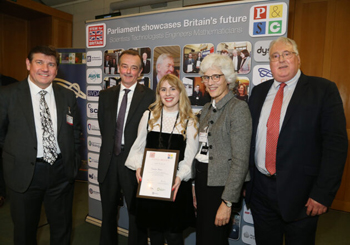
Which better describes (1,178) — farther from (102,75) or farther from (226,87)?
(226,87)

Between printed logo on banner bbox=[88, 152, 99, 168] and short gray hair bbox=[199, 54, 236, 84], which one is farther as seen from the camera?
printed logo on banner bbox=[88, 152, 99, 168]

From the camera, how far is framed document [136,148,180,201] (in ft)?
6.16

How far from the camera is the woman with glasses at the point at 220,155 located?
1678 mm

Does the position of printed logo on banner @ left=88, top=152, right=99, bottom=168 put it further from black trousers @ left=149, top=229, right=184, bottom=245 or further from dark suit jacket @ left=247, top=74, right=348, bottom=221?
dark suit jacket @ left=247, top=74, right=348, bottom=221

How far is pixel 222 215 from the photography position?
5.63 ft

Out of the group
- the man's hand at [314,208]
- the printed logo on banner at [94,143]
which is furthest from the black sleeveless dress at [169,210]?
the printed logo on banner at [94,143]

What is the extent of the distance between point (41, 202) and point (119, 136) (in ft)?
2.98

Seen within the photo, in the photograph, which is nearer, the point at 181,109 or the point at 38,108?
the point at 181,109

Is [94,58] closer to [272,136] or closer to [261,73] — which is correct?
[261,73]

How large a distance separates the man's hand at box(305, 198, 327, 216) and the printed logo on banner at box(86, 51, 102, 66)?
9.38 ft

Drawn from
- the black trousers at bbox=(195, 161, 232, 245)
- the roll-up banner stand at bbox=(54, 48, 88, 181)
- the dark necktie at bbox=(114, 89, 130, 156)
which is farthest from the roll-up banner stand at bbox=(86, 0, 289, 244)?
the roll-up banner stand at bbox=(54, 48, 88, 181)

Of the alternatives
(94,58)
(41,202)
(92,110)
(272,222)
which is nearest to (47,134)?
(41,202)

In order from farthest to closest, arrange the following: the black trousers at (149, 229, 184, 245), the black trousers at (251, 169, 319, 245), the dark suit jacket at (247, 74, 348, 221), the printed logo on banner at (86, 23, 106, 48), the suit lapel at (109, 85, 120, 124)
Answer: the printed logo on banner at (86, 23, 106, 48)
the suit lapel at (109, 85, 120, 124)
the black trousers at (149, 229, 184, 245)
the black trousers at (251, 169, 319, 245)
the dark suit jacket at (247, 74, 348, 221)

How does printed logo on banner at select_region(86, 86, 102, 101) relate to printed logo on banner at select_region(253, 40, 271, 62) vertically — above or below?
below
